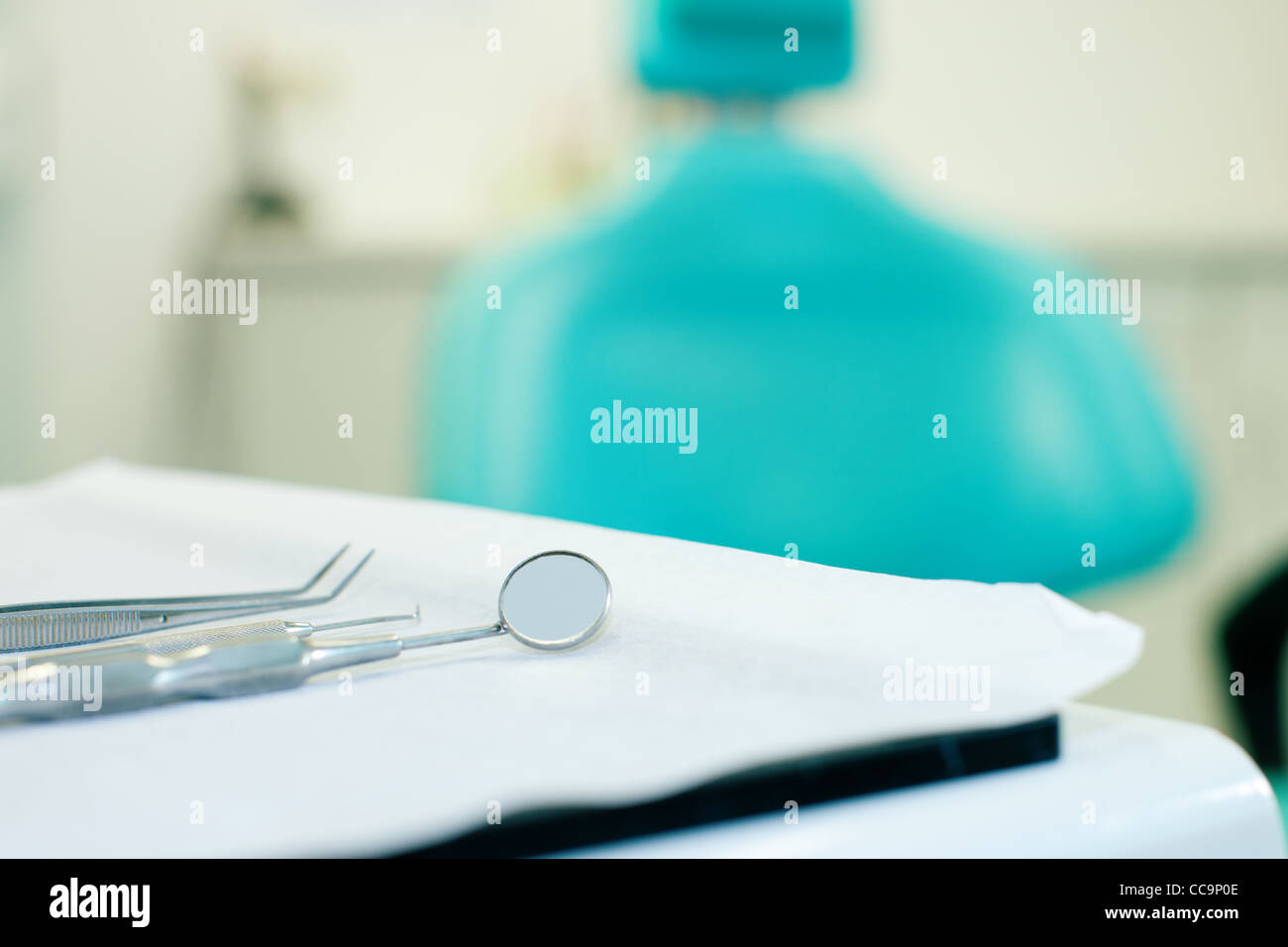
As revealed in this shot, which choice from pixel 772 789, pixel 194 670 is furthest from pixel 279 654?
pixel 772 789

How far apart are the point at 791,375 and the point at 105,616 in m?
0.76

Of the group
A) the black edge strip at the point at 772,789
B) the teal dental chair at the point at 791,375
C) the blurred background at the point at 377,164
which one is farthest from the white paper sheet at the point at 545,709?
the blurred background at the point at 377,164

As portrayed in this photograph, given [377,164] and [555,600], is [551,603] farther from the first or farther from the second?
[377,164]

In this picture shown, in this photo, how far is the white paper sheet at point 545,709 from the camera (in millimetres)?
217

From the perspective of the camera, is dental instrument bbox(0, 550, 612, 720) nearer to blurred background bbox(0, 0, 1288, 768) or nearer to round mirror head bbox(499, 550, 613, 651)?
round mirror head bbox(499, 550, 613, 651)

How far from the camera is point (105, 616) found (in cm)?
34

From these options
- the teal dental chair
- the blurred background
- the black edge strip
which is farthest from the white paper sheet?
the blurred background

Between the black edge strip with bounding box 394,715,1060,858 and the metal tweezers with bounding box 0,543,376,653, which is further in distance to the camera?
the metal tweezers with bounding box 0,543,376,653

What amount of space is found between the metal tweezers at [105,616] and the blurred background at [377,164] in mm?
1641

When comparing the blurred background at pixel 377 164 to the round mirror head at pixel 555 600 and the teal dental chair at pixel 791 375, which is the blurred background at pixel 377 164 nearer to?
the teal dental chair at pixel 791 375

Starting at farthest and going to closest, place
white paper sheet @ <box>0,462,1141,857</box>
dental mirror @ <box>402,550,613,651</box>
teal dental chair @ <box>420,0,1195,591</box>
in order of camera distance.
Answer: teal dental chair @ <box>420,0,1195,591</box>
dental mirror @ <box>402,550,613,651</box>
white paper sheet @ <box>0,462,1141,857</box>

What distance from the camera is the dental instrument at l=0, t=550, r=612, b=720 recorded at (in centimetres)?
27

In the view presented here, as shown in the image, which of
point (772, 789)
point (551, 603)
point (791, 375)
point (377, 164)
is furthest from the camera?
point (377, 164)
